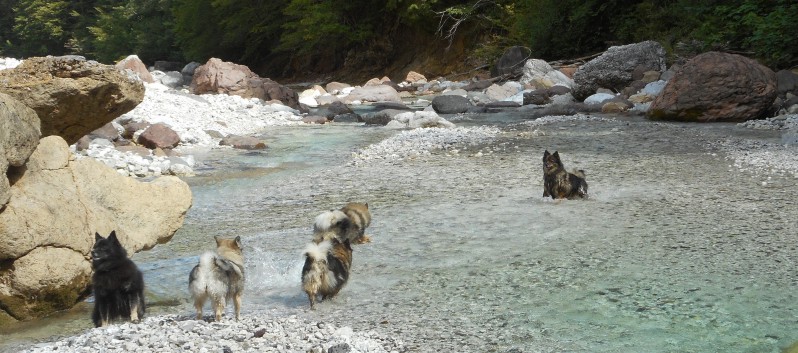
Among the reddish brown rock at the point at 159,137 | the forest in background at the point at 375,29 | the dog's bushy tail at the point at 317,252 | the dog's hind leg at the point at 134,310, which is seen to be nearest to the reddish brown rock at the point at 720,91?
the forest in background at the point at 375,29

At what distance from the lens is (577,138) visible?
15.6m

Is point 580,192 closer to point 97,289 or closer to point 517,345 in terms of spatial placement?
point 517,345

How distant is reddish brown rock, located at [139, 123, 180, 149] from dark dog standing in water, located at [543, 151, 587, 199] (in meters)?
8.69

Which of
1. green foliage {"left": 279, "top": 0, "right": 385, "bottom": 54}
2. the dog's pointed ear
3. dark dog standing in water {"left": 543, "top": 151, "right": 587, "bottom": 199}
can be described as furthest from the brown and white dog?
green foliage {"left": 279, "top": 0, "right": 385, "bottom": 54}

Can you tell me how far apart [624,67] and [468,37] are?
606 inches

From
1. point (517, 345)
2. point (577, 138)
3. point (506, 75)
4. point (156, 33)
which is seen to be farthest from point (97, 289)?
point (156, 33)

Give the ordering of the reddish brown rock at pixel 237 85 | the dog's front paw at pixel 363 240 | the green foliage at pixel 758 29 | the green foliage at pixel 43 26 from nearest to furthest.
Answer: the dog's front paw at pixel 363 240 → the green foliage at pixel 758 29 → the reddish brown rock at pixel 237 85 → the green foliage at pixel 43 26

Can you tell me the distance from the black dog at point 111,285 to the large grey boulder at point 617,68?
19.0m

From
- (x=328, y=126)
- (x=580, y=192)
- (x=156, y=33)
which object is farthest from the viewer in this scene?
(x=156, y=33)

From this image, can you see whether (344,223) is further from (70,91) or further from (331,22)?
(331,22)

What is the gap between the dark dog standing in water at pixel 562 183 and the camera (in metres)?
9.47

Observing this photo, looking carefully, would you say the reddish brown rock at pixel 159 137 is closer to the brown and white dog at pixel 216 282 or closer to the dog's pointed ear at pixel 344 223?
the dog's pointed ear at pixel 344 223

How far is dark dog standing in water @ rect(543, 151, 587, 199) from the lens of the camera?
9.47 metres

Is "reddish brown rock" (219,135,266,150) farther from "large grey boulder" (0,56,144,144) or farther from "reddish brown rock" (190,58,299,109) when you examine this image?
"reddish brown rock" (190,58,299,109)
